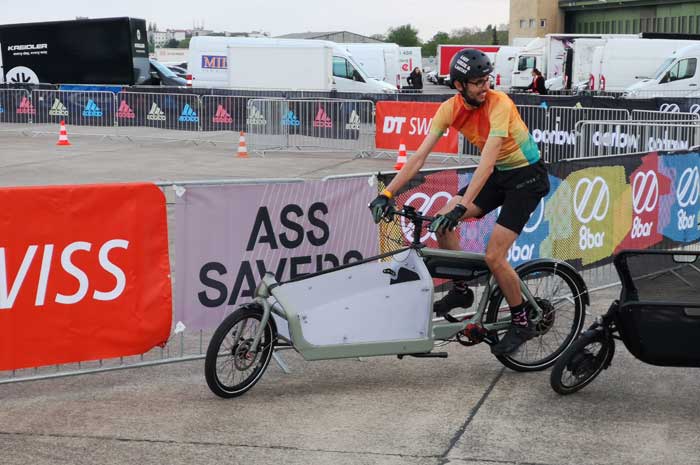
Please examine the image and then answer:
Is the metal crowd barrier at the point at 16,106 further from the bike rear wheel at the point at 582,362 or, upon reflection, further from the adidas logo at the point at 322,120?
the bike rear wheel at the point at 582,362

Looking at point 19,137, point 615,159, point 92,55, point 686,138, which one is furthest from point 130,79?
point 615,159

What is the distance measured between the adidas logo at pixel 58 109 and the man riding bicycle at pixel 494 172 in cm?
2524

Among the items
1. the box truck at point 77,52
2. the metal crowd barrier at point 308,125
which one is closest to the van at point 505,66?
the box truck at point 77,52

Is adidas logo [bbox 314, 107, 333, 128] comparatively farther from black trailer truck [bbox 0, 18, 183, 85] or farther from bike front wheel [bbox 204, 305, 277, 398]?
bike front wheel [bbox 204, 305, 277, 398]

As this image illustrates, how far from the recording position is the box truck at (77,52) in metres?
37.9

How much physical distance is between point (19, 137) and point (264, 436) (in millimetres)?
23200

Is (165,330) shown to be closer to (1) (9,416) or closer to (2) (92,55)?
(1) (9,416)

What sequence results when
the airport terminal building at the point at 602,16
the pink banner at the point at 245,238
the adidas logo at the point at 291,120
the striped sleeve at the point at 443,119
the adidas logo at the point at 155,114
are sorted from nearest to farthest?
the striped sleeve at the point at 443,119, the pink banner at the point at 245,238, the adidas logo at the point at 291,120, the adidas logo at the point at 155,114, the airport terminal building at the point at 602,16

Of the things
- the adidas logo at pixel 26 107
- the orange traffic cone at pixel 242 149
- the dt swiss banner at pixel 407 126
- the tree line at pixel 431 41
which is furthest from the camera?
the tree line at pixel 431 41

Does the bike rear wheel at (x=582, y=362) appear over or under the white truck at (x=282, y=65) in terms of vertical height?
under

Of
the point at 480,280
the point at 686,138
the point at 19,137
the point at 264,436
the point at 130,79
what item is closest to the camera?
the point at 264,436

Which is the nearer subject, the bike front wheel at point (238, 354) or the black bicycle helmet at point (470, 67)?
the bike front wheel at point (238, 354)

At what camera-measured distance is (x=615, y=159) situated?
30.1ft

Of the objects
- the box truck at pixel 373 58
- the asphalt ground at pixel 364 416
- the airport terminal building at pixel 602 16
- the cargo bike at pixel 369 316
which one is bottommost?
the asphalt ground at pixel 364 416
